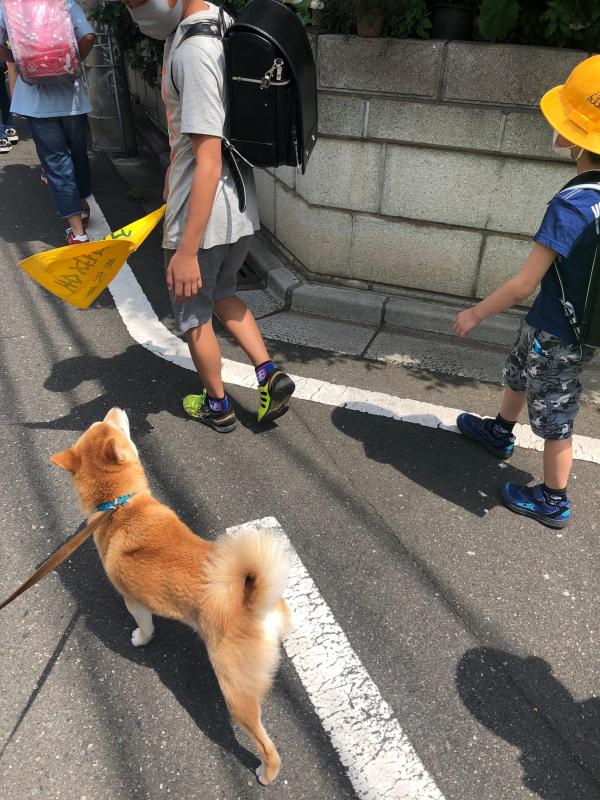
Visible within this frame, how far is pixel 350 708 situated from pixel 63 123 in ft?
15.9

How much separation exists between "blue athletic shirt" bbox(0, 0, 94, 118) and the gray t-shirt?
8.71ft

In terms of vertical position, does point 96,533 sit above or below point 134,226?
below

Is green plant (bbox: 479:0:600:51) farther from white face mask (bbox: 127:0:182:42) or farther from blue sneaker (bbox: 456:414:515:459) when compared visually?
blue sneaker (bbox: 456:414:515:459)

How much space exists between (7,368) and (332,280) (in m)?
2.38

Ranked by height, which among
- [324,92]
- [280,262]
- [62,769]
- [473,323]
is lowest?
[62,769]

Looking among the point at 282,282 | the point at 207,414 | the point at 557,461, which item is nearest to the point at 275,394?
the point at 207,414

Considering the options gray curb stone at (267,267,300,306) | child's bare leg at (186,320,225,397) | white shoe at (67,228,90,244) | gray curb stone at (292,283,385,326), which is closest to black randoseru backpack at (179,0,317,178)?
child's bare leg at (186,320,225,397)

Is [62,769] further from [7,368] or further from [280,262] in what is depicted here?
[280,262]

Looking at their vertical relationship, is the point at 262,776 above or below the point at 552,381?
below

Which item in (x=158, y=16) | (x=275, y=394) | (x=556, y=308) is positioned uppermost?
(x=158, y=16)

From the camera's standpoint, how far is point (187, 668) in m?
2.10

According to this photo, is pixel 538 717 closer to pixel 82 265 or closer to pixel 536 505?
pixel 536 505

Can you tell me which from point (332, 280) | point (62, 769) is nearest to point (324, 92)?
point (332, 280)

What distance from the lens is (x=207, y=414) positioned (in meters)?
3.26
